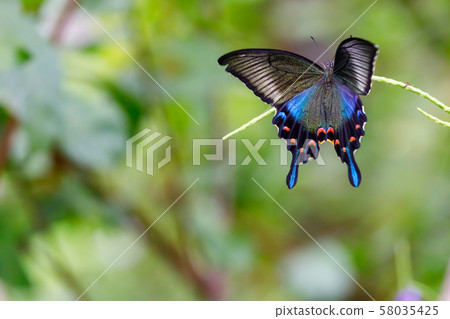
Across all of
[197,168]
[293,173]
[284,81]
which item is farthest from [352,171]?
[197,168]

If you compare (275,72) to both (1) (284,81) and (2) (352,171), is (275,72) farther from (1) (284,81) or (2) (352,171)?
(2) (352,171)

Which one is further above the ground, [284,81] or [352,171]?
[284,81]

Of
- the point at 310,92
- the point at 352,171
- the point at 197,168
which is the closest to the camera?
the point at 352,171

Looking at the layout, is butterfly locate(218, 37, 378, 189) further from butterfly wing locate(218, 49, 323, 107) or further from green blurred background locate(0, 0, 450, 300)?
green blurred background locate(0, 0, 450, 300)

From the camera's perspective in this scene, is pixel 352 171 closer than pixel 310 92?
Yes

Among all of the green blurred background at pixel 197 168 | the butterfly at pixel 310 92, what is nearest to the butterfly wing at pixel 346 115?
the butterfly at pixel 310 92

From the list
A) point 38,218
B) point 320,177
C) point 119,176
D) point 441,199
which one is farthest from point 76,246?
point 441,199

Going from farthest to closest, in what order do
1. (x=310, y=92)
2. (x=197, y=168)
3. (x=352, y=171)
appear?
(x=197, y=168)
(x=310, y=92)
(x=352, y=171)

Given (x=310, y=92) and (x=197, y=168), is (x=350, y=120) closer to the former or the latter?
(x=310, y=92)

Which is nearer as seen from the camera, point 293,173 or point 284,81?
point 293,173
